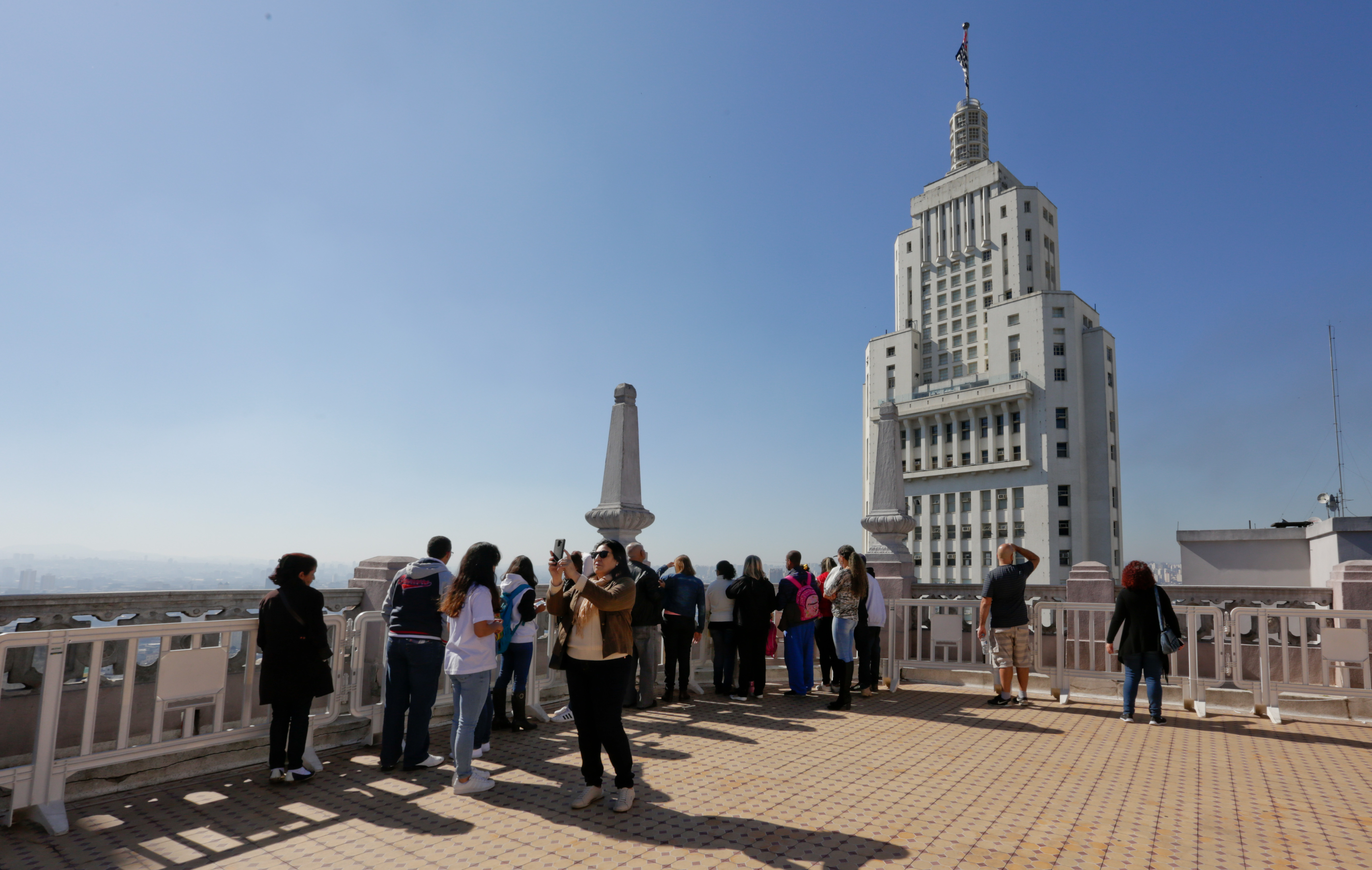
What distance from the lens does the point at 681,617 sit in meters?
8.73

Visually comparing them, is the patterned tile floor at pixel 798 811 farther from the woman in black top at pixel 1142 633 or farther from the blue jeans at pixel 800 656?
the blue jeans at pixel 800 656

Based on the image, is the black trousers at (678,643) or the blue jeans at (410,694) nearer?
the blue jeans at (410,694)

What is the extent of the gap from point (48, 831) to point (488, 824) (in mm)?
2616

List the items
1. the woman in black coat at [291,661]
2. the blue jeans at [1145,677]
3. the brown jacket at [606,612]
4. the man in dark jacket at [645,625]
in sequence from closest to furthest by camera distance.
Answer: the brown jacket at [606,612], the woman in black coat at [291,661], the man in dark jacket at [645,625], the blue jeans at [1145,677]

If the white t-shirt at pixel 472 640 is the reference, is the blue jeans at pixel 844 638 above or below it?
below

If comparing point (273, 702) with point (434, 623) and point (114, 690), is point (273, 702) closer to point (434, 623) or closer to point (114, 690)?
point (434, 623)

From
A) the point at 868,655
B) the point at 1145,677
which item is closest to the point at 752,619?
the point at 868,655

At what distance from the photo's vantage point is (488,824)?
14.5ft

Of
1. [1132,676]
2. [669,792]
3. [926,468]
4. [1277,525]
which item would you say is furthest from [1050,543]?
[669,792]

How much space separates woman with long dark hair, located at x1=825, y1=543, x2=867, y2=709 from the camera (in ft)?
27.3

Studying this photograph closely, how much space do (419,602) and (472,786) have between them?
1.41 metres

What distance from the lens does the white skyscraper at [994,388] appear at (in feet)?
194

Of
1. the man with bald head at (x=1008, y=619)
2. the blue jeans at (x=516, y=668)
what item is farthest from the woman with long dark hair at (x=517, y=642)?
the man with bald head at (x=1008, y=619)

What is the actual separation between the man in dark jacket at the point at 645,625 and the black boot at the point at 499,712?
1.21 meters
